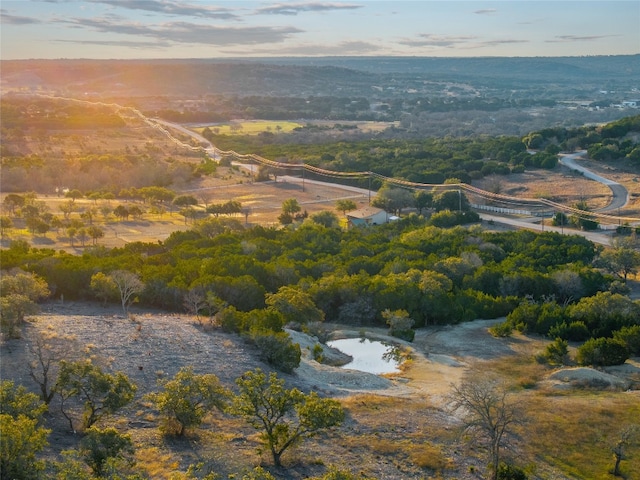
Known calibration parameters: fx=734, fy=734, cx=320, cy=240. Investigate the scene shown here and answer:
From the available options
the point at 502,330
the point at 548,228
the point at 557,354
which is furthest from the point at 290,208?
the point at 557,354

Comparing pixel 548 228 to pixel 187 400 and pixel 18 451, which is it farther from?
pixel 18 451

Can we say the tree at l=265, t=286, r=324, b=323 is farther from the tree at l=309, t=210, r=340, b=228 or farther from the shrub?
the tree at l=309, t=210, r=340, b=228

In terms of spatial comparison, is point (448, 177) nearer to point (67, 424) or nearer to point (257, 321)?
point (257, 321)

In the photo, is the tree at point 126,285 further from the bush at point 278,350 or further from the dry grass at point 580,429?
the dry grass at point 580,429

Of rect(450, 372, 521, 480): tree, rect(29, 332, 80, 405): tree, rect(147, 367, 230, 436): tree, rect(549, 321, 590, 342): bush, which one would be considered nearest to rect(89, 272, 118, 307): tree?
rect(29, 332, 80, 405): tree

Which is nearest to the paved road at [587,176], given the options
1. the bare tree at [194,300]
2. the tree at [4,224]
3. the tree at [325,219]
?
the tree at [325,219]

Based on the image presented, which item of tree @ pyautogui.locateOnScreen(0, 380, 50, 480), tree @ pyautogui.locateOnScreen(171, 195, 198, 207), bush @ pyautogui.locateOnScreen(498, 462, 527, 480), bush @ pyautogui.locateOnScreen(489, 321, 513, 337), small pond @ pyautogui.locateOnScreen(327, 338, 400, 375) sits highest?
tree @ pyautogui.locateOnScreen(0, 380, 50, 480)

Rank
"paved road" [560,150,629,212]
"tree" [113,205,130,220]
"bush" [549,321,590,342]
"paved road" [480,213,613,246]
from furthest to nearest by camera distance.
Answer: "paved road" [560,150,629,212], "tree" [113,205,130,220], "paved road" [480,213,613,246], "bush" [549,321,590,342]
